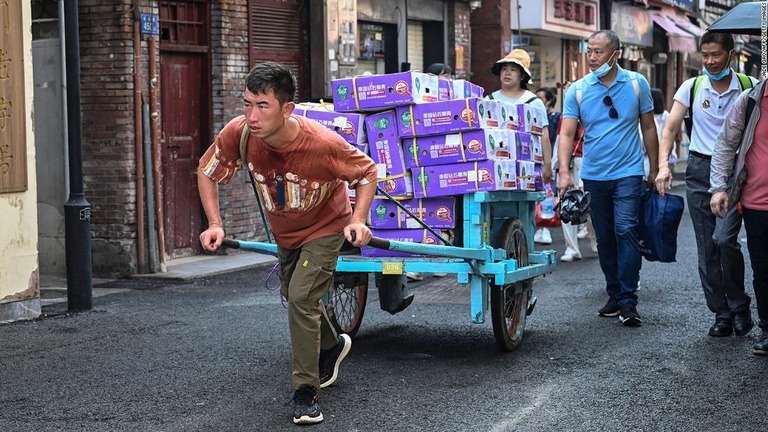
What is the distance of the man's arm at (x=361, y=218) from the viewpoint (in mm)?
5887

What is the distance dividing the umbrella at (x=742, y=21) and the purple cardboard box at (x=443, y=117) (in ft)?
5.84

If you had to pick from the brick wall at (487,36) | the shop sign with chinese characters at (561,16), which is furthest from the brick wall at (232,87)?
the shop sign with chinese characters at (561,16)

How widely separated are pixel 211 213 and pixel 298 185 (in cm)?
44

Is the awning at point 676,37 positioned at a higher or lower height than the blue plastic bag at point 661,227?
higher

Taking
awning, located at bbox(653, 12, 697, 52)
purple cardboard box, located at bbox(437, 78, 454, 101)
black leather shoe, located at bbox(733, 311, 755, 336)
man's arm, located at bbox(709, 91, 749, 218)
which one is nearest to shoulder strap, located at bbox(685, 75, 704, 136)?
man's arm, located at bbox(709, 91, 749, 218)

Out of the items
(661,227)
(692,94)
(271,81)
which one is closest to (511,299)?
(661,227)

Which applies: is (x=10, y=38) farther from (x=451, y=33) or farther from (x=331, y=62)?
(x=451, y=33)

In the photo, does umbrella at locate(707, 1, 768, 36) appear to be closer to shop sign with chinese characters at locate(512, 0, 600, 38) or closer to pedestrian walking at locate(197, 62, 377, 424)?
pedestrian walking at locate(197, 62, 377, 424)

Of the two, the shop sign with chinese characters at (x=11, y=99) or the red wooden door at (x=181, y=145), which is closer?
the shop sign with chinese characters at (x=11, y=99)

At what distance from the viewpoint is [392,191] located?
7848 millimetres

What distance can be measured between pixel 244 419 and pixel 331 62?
1081 centimetres

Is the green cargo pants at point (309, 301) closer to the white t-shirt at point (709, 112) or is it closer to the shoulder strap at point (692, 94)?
the white t-shirt at point (709, 112)

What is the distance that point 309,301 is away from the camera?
6230 millimetres

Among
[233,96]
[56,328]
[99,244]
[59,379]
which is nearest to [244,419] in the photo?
[59,379]
